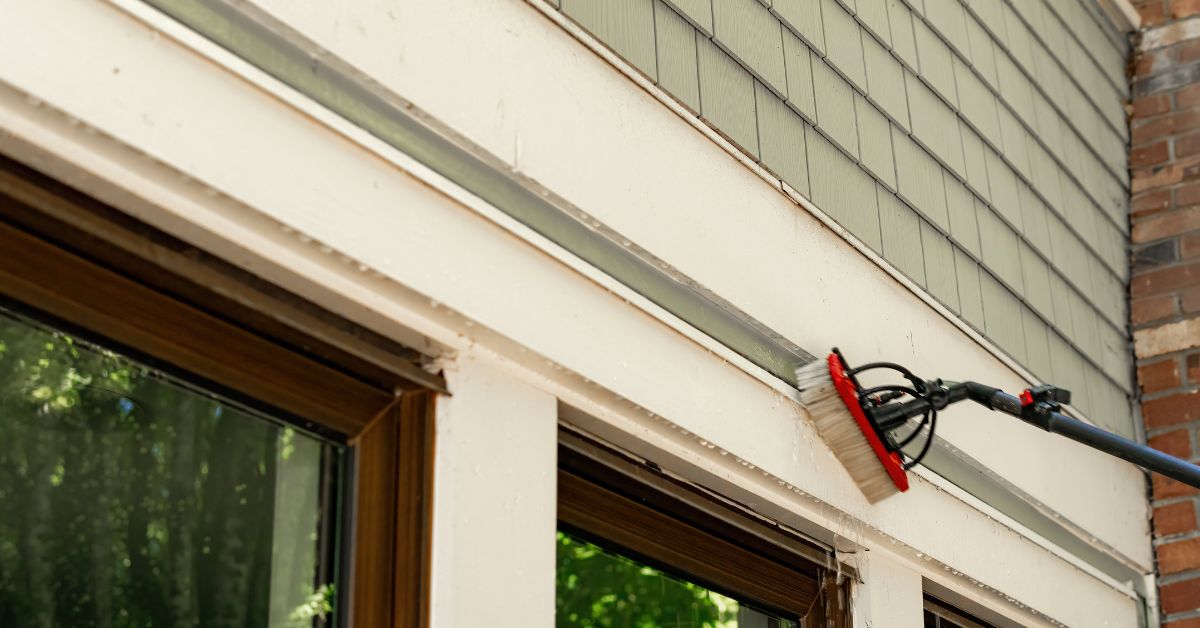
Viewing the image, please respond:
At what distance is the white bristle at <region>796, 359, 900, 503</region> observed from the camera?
272 centimetres

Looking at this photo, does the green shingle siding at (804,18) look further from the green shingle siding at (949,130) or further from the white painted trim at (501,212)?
the white painted trim at (501,212)

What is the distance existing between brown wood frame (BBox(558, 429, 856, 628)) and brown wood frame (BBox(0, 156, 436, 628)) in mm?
365

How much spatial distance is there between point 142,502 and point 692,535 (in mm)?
1109

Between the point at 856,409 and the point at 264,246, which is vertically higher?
the point at 856,409

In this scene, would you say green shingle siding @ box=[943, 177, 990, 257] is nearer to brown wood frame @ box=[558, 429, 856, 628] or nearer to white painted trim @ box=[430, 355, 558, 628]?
brown wood frame @ box=[558, 429, 856, 628]

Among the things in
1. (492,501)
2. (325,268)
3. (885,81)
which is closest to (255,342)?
(325,268)

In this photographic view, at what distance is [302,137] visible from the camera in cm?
177

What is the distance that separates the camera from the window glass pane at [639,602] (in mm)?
2479

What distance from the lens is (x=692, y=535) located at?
252 centimetres

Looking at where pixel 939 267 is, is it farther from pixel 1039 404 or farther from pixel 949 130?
pixel 1039 404

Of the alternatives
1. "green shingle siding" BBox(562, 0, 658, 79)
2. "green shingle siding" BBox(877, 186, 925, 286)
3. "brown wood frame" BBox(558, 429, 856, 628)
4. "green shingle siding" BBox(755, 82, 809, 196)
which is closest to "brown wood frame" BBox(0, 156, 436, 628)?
"brown wood frame" BBox(558, 429, 856, 628)

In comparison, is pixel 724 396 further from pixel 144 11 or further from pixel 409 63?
pixel 144 11

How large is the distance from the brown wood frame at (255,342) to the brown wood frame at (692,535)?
365 mm

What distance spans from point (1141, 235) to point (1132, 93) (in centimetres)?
58
